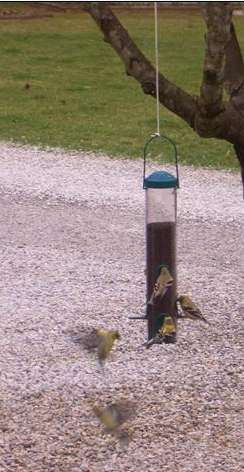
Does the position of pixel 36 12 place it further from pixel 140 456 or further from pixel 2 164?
pixel 140 456

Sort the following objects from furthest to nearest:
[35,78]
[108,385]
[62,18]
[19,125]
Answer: [62,18]
[35,78]
[19,125]
[108,385]

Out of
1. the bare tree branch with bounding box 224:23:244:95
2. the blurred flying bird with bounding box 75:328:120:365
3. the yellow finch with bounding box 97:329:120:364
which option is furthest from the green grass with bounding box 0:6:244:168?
the bare tree branch with bounding box 224:23:244:95

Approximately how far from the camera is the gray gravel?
495 centimetres

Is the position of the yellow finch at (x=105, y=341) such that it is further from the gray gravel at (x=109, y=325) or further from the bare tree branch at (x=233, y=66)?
the bare tree branch at (x=233, y=66)

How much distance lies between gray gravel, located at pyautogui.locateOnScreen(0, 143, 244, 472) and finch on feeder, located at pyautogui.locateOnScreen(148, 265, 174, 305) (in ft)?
2.43

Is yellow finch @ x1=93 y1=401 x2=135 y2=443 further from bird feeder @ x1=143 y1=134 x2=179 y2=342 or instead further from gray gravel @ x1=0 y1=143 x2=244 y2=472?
bird feeder @ x1=143 y1=134 x2=179 y2=342

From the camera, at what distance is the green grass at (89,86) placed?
12.2 meters

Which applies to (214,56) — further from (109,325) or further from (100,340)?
(109,325)

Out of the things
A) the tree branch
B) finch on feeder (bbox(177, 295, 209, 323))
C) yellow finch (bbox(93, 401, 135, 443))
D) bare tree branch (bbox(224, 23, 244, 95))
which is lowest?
yellow finch (bbox(93, 401, 135, 443))

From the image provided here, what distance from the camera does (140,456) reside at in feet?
15.9

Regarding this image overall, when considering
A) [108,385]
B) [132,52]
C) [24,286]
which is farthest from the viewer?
[24,286]

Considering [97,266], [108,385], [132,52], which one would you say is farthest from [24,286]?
[132,52]

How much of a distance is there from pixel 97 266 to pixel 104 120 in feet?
19.3

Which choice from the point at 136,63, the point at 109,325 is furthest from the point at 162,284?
the point at 109,325
